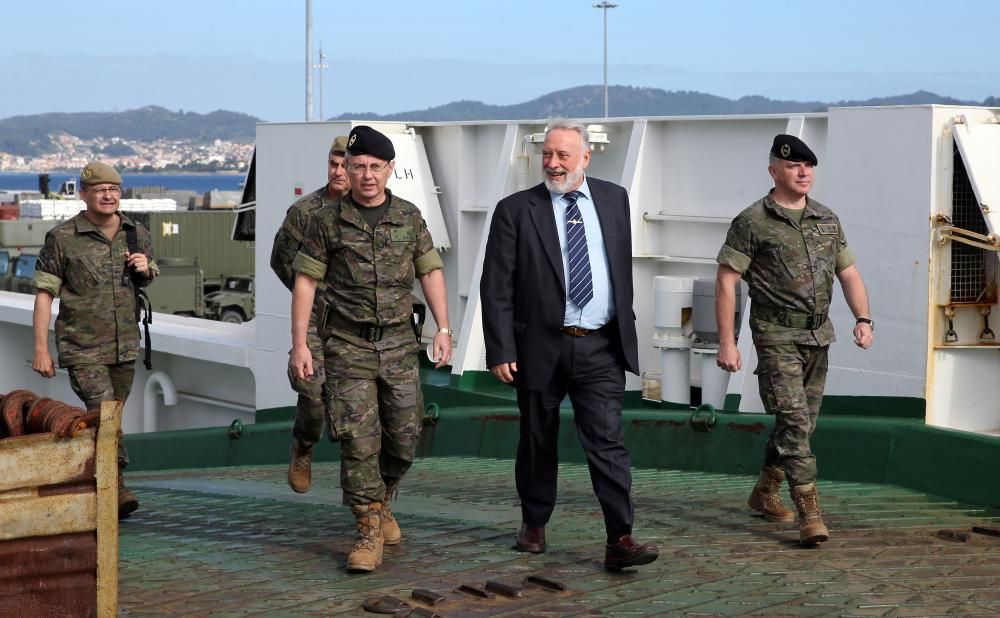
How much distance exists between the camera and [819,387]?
237 inches

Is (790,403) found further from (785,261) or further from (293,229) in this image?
(293,229)

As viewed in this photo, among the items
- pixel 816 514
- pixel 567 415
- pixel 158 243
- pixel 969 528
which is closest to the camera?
pixel 816 514

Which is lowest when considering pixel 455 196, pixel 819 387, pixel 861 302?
pixel 819 387

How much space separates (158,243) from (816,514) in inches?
860

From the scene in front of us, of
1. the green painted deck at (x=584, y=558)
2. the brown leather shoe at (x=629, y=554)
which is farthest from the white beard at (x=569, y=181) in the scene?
the green painted deck at (x=584, y=558)

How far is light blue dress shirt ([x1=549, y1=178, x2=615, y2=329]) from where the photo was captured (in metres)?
5.35

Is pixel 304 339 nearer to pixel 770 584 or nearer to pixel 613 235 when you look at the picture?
pixel 613 235

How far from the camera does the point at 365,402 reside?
5.48m

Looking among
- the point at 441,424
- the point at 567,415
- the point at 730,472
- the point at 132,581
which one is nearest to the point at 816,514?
the point at 730,472

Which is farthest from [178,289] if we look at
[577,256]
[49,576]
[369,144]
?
[49,576]

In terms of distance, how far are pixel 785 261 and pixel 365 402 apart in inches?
75.1

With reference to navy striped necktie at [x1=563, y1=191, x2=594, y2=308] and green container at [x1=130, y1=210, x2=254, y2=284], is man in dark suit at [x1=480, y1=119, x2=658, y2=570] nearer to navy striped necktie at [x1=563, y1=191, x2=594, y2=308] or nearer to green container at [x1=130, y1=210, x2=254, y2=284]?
navy striped necktie at [x1=563, y1=191, x2=594, y2=308]

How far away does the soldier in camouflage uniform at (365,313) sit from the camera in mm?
5457

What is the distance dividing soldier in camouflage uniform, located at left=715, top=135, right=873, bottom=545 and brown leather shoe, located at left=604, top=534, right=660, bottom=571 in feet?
2.90
